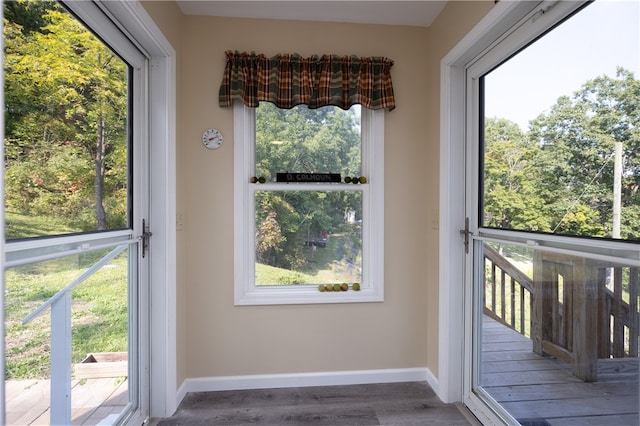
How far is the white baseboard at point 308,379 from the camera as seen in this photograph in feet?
7.27

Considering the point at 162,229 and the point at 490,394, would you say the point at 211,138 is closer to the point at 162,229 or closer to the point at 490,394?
the point at 162,229

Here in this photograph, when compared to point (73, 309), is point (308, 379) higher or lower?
lower

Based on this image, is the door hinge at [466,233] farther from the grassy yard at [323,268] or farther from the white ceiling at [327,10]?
the white ceiling at [327,10]

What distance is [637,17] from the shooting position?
1.15 metres

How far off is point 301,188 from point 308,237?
36cm

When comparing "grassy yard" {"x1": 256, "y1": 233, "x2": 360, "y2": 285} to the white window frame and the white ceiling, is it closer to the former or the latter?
the white window frame

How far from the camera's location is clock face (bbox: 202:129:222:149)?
2182 mm

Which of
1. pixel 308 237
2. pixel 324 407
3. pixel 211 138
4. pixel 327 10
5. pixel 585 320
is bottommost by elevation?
pixel 324 407

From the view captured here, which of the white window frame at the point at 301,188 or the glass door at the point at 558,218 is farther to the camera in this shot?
the white window frame at the point at 301,188

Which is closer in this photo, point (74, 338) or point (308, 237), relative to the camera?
point (74, 338)

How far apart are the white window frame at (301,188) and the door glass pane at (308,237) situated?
5cm

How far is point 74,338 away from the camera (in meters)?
1.40

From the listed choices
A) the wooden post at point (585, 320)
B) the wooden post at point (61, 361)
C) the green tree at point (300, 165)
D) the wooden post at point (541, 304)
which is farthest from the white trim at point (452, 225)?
the wooden post at point (61, 361)

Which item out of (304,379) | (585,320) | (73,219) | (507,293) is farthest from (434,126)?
(73,219)
